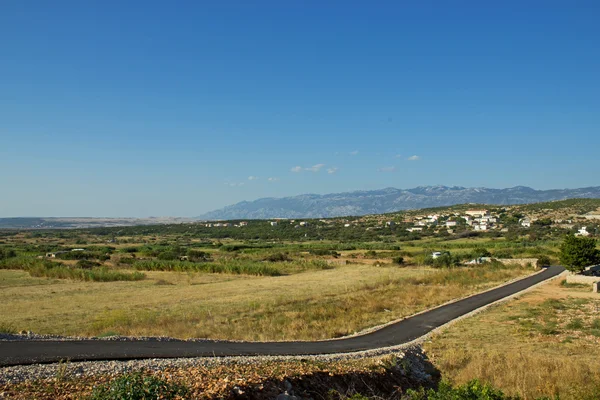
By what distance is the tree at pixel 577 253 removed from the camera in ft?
139

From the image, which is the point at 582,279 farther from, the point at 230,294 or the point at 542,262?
the point at 230,294

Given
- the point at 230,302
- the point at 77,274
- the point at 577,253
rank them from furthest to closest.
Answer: the point at 77,274 → the point at 577,253 → the point at 230,302

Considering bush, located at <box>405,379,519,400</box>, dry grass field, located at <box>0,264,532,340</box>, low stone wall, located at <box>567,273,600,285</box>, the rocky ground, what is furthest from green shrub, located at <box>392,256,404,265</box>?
bush, located at <box>405,379,519,400</box>

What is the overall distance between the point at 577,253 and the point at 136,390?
43539mm

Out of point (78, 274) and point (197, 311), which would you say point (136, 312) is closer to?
point (197, 311)

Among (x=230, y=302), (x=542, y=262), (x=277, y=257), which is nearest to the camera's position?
(x=230, y=302)

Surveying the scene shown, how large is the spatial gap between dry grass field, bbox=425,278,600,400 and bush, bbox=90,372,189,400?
1008 centimetres

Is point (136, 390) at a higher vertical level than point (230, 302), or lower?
higher

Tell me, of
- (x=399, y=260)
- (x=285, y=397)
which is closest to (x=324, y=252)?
(x=399, y=260)

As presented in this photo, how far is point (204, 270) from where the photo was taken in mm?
60625

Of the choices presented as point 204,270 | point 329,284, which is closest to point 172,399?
point 329,284

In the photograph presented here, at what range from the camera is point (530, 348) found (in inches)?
787

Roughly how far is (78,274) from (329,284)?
27627 mm

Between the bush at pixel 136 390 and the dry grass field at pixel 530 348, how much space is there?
397 inches
